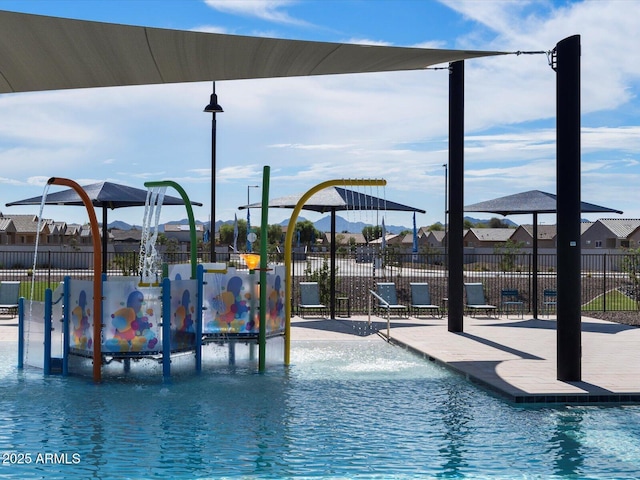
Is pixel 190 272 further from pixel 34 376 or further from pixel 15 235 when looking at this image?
pixel 15 235

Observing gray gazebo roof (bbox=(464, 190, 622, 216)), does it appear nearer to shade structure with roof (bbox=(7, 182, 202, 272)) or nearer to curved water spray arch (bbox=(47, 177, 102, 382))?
shade structure with roof (bbox=(7, 182, 202, 272))

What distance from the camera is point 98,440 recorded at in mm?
6398

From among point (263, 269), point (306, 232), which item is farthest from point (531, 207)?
point (306, 232)

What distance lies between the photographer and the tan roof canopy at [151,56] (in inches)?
274

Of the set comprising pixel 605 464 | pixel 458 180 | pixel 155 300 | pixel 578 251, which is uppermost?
pixel 458 180

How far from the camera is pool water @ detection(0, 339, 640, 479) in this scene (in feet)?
18.8

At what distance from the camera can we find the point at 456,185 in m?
14.0

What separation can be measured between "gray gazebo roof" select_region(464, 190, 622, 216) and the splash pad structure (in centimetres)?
726

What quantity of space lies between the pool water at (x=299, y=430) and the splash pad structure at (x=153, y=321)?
15.8 inches

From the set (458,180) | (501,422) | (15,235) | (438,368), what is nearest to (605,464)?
(501,422)

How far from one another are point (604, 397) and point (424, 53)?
4.48 meters

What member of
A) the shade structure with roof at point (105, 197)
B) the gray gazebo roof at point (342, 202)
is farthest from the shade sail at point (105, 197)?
the gray gazebo roof at point (342, 202)

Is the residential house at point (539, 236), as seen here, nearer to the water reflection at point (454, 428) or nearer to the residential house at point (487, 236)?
the residential house at point (487, 236)

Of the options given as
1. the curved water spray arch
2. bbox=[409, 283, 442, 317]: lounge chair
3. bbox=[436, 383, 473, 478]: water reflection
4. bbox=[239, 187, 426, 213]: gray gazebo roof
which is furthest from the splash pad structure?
bbox=[409, 283, 442, 317]: lounge chair
